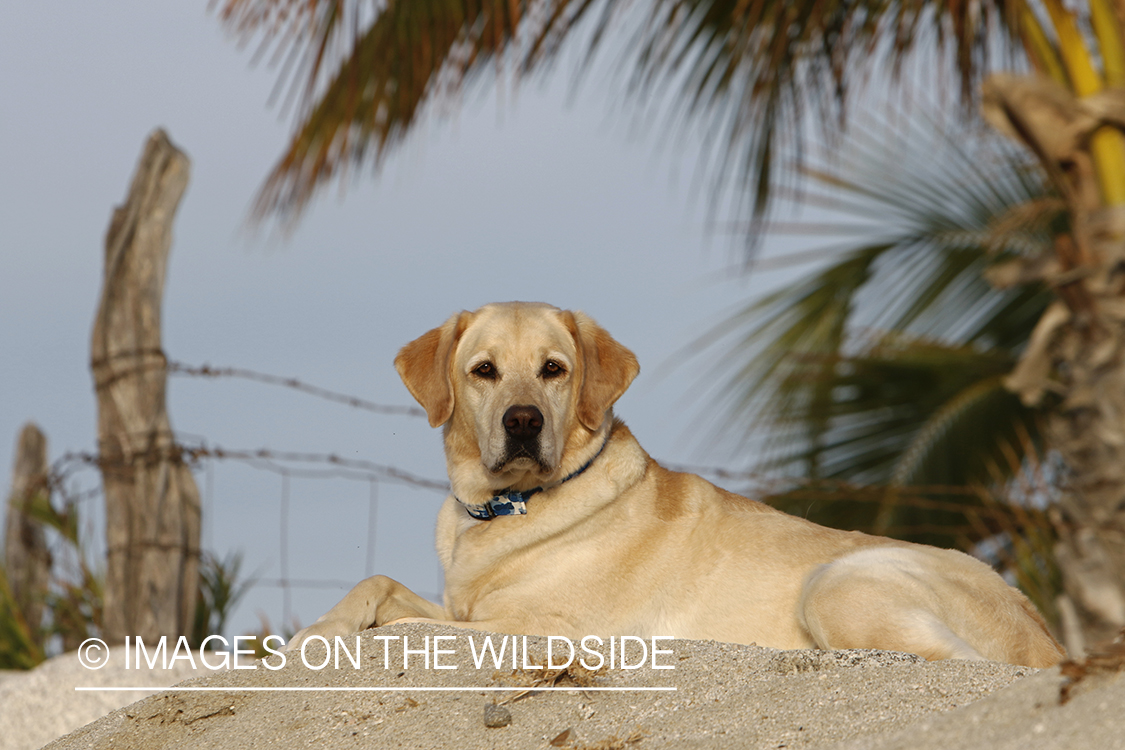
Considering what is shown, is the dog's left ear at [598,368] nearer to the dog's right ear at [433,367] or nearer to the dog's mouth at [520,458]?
the dog's mouth at [520,458]

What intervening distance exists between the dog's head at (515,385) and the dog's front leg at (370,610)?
455 mm

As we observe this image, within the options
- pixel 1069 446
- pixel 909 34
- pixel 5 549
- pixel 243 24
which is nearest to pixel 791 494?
pixel 1069 446

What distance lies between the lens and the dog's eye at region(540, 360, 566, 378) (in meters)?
3.58

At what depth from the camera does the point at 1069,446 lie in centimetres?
430

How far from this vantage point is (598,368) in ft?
12.1

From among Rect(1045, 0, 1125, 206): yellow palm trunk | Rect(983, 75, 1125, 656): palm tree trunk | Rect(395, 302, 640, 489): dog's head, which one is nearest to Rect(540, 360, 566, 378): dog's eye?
Rect(395, 302, 640, 489): dog's head

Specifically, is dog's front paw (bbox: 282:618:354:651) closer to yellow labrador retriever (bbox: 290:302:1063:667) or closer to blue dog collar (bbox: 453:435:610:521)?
yellow labrador retriever (bbox: 290:302:1063:667)

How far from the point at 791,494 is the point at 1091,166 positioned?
281cm

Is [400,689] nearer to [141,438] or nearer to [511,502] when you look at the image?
[511,502]

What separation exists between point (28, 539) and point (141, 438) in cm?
195

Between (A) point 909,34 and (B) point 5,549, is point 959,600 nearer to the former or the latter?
(A) point 909,34

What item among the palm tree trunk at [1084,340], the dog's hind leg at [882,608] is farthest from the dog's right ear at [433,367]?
the palm tree trunk at [1084,340]

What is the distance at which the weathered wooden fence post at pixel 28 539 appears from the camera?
657cm

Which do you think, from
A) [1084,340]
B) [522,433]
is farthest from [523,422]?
[1084,340]
